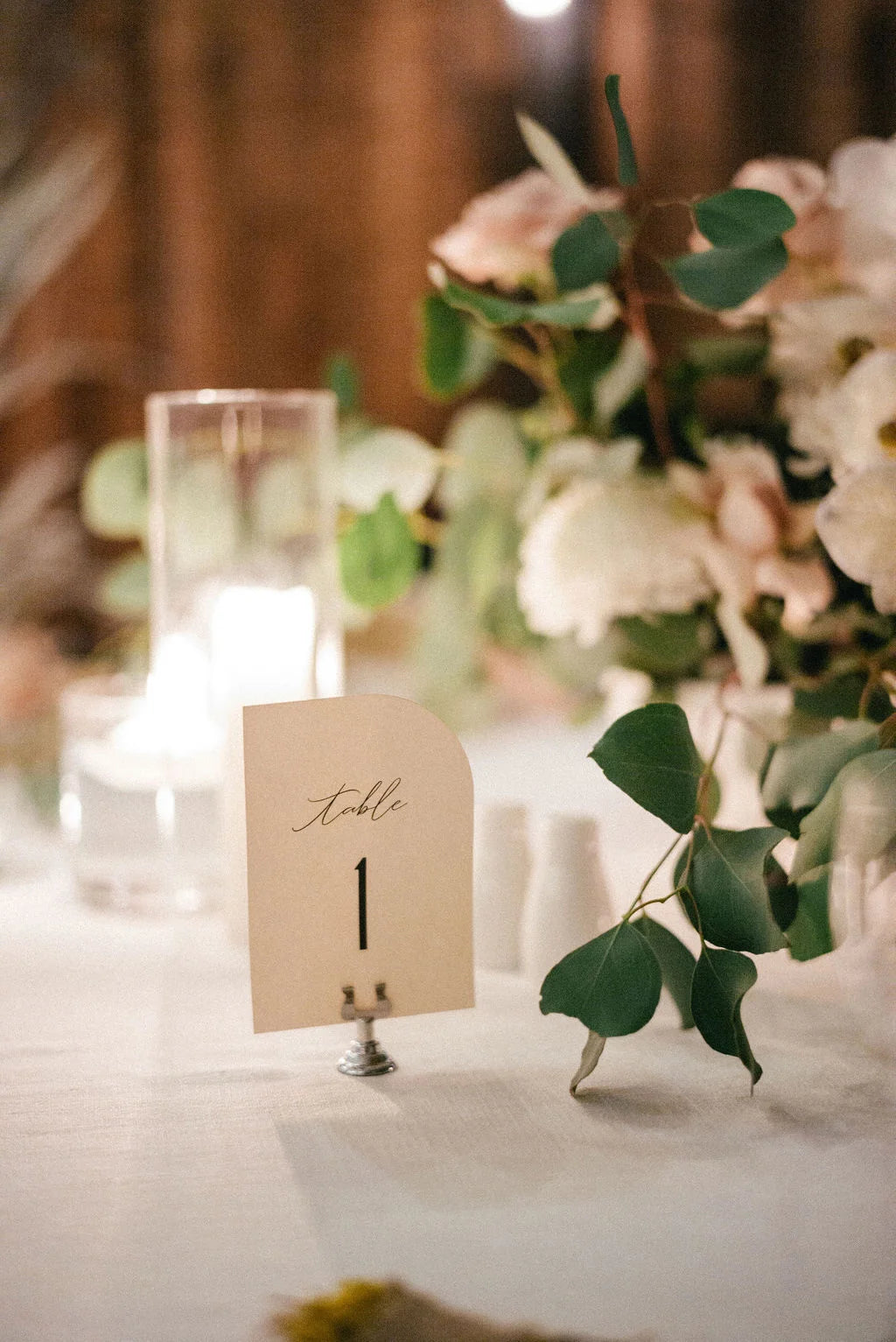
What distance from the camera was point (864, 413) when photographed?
738 millimetres

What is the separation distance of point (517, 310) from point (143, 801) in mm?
463

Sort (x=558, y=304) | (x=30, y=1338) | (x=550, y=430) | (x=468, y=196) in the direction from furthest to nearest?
(x=468, y=196)
(x=550, y=430)
(x=558, y=304)
(x=30, y=1338)

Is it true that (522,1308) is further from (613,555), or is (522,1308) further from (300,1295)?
(613,555)

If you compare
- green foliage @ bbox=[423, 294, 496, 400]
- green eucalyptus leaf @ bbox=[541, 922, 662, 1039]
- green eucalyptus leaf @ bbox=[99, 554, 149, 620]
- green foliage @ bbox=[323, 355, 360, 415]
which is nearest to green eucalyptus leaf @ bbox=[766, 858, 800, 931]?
green eucalyptus leaf @ bbox=[541, 922, 662, 1039]

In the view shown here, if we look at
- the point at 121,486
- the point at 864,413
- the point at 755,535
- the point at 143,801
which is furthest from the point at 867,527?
the point at 121,486

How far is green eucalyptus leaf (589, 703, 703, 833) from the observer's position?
63cm

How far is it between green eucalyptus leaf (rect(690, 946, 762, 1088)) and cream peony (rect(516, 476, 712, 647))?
351mm

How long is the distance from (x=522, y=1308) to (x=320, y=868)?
24 centimetres

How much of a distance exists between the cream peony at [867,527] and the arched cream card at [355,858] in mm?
230

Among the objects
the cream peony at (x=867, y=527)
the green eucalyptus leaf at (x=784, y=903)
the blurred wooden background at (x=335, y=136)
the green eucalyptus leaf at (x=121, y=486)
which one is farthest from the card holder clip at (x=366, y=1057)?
the blurred wooden background at (x=335, y=136)

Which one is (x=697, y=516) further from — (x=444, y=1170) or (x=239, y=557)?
(x=444, y=1170)

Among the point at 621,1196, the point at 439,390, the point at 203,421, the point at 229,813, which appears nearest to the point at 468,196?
the point at 439,390

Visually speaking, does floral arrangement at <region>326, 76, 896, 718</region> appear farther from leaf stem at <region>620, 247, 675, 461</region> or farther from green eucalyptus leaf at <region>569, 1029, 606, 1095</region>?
green eucalyptus leaf at <region>569, 1029, 606, 1095</region>

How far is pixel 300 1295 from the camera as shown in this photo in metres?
0.49
